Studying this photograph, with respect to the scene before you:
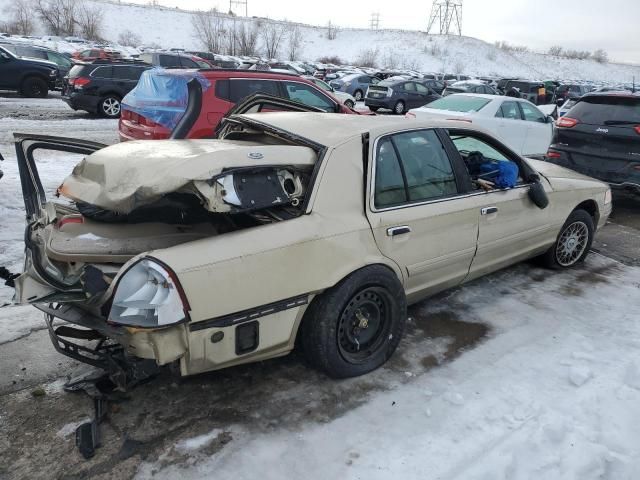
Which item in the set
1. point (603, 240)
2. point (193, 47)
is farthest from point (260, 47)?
point (603, 240)

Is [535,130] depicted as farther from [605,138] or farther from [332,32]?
[332,32]

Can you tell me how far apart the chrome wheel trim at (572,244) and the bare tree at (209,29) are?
54769 millimetres

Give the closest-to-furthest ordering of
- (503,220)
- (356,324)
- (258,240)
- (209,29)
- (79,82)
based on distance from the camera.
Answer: (258,240) < (356,324) < (503,220) < (79,82) < (209,29)

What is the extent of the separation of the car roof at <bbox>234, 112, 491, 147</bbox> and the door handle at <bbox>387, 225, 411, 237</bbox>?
62 centimetres

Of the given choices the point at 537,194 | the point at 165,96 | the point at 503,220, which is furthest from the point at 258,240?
the point at 165,96

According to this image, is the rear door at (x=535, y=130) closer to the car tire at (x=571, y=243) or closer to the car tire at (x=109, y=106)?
the car tire at (x=571, y=243)

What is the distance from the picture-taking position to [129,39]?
60250 millimetres

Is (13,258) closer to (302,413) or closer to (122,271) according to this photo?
(122,271)

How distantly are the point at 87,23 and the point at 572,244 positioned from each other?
6313 centimetres

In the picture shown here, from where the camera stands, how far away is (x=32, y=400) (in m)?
2.95

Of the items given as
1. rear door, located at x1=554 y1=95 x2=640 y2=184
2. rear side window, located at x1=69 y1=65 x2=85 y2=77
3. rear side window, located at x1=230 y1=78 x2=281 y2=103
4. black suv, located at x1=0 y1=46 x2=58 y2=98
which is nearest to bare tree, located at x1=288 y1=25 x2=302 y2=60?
black suv, located at x1=0 y1=46 x2=58 y2=98

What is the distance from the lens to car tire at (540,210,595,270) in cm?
499

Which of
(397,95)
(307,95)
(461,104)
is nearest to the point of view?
(307,95)

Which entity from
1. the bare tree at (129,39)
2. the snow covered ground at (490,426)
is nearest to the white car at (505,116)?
the snow covered ground at (490,426)
